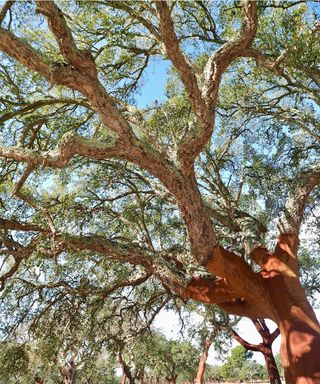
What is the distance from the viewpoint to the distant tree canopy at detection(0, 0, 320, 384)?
487 centimetres

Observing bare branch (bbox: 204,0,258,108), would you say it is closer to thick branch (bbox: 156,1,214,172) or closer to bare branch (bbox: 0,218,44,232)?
thick branch (bbox: 156,1,214,172)

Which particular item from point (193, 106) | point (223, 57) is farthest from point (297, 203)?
point (223, 57)

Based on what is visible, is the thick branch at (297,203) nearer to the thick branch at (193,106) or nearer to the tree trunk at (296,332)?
the tree trunk at (296,332)

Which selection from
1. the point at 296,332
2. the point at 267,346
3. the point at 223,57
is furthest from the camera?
the point at 267,346

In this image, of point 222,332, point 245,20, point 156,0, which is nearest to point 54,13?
point 156,0

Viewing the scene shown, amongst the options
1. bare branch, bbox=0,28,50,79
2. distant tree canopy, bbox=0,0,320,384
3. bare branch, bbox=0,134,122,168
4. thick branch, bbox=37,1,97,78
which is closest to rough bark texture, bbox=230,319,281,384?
distant tree canopy, bbox=0,0,320,384

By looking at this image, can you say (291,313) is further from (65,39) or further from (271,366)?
(271,366)

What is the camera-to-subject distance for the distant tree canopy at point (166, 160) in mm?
4867

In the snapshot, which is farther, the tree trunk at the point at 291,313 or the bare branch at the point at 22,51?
the tree trunk at the point at 291,313

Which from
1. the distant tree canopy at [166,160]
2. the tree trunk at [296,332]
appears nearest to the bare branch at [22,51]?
the distant tree canopy at [166,160]

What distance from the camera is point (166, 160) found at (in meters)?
5.31

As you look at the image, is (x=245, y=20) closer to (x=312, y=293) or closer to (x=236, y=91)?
(x=236, y=91)

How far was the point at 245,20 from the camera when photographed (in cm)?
505

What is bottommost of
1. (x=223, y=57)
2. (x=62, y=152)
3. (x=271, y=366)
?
(x=271, y=366)
